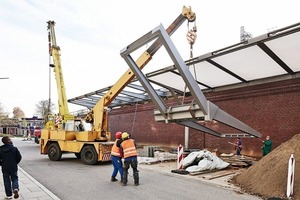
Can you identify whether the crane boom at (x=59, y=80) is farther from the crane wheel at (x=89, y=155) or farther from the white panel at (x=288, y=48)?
the white panel at (x=288, y=48)

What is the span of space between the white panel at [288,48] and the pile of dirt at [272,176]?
332 cm

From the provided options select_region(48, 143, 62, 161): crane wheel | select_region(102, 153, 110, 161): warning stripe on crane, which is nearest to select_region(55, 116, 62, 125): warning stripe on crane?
select_region(48, 143, 62, 161): crane wheel

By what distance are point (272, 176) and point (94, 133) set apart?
338 inches

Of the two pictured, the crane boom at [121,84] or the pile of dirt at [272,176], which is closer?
the pile of dirt at [272,176]

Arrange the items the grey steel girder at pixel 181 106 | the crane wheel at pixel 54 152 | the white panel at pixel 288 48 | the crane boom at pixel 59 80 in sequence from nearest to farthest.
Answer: the grey steel girder at pixel 181 106, the white panel at pixel 288 48, the crane wheel at pixel 54 152, the crane boom at pixel 59 80

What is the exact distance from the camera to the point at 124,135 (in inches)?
356

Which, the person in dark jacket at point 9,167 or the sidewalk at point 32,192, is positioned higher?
the person in dark jacket at point 9,167

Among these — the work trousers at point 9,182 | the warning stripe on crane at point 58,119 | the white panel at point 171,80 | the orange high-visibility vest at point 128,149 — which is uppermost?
the white panel at point 171,80

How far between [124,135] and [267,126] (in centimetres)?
869

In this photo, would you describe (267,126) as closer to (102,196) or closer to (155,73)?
(155,73)

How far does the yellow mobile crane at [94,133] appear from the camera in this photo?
39.7 ft

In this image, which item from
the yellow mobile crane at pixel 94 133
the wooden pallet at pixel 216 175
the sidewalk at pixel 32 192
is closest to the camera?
the sidewalk at pixel 32 192

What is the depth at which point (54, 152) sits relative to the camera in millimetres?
14977

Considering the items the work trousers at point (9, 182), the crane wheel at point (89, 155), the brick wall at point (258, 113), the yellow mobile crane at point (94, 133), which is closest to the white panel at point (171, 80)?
the brick wall at point (258, 113)
